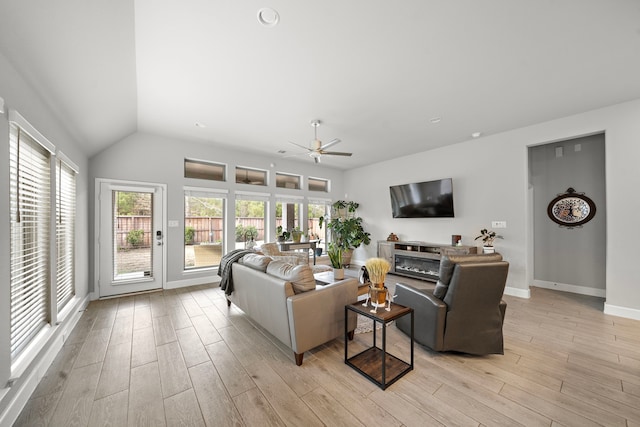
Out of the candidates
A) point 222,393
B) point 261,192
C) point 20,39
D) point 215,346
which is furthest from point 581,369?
point 261,192

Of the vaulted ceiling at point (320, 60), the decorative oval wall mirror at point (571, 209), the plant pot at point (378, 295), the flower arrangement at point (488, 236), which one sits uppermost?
the vaulted ceiling at point (320, 60)

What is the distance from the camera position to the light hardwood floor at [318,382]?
1.63 meters

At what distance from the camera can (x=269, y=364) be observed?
222 cm

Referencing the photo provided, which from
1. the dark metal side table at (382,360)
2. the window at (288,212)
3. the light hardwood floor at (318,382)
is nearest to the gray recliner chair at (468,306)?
the light hardwood floor at (318,382)

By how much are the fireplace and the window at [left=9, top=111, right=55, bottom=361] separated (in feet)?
18.1

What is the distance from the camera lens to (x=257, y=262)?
9.31 feet

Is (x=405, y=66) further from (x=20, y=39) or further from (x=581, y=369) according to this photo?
(x=581, y=369)

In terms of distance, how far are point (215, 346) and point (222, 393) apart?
764 mm

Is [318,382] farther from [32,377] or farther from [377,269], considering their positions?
[32,377]

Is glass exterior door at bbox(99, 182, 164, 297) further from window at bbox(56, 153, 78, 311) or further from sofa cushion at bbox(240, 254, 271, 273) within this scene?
sofa cushion at bbox(240, 254, 271, 273)

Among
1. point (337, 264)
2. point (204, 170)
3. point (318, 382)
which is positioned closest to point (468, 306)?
point (318, 382)

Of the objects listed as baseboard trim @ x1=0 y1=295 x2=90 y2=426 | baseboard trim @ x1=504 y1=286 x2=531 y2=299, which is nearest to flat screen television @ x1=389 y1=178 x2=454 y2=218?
baseboard trim @ x1=504 y1=286 x2=531 y2=299

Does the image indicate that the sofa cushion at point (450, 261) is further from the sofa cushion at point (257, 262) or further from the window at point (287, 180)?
the window at point (287, 180)

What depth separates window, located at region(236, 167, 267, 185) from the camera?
5619 millimetres
